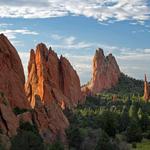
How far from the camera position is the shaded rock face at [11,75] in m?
93.0

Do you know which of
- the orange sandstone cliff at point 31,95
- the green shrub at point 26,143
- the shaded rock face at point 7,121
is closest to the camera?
the green shrub at point 26,143

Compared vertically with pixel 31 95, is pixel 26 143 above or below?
above

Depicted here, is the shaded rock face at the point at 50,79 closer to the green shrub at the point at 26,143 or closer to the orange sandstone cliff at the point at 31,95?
the orange sandstone cliff at the point at 31,95

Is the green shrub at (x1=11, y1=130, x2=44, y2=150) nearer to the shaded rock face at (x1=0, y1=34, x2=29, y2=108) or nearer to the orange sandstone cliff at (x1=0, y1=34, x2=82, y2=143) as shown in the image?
the orange sandstone cliff at (x1=0, y1=34, x2=82, y2=143)

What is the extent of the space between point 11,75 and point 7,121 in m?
22.5

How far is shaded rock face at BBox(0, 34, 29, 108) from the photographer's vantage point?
9300 cm

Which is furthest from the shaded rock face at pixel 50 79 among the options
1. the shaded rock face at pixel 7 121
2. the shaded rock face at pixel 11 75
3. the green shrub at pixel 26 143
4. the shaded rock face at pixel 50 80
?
the green shrub at pixel 26 143

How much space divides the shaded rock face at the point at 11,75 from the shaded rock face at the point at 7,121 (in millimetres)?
13756

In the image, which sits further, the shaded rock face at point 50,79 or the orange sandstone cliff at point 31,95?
the shaded rock face at point 50,79

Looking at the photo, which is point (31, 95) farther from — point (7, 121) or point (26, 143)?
point (26, 143)

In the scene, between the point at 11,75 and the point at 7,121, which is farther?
the point at 11,75

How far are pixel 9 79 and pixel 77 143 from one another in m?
25.5

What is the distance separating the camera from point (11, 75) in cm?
9575

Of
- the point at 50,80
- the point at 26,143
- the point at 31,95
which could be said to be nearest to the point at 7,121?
the point at 26,143
